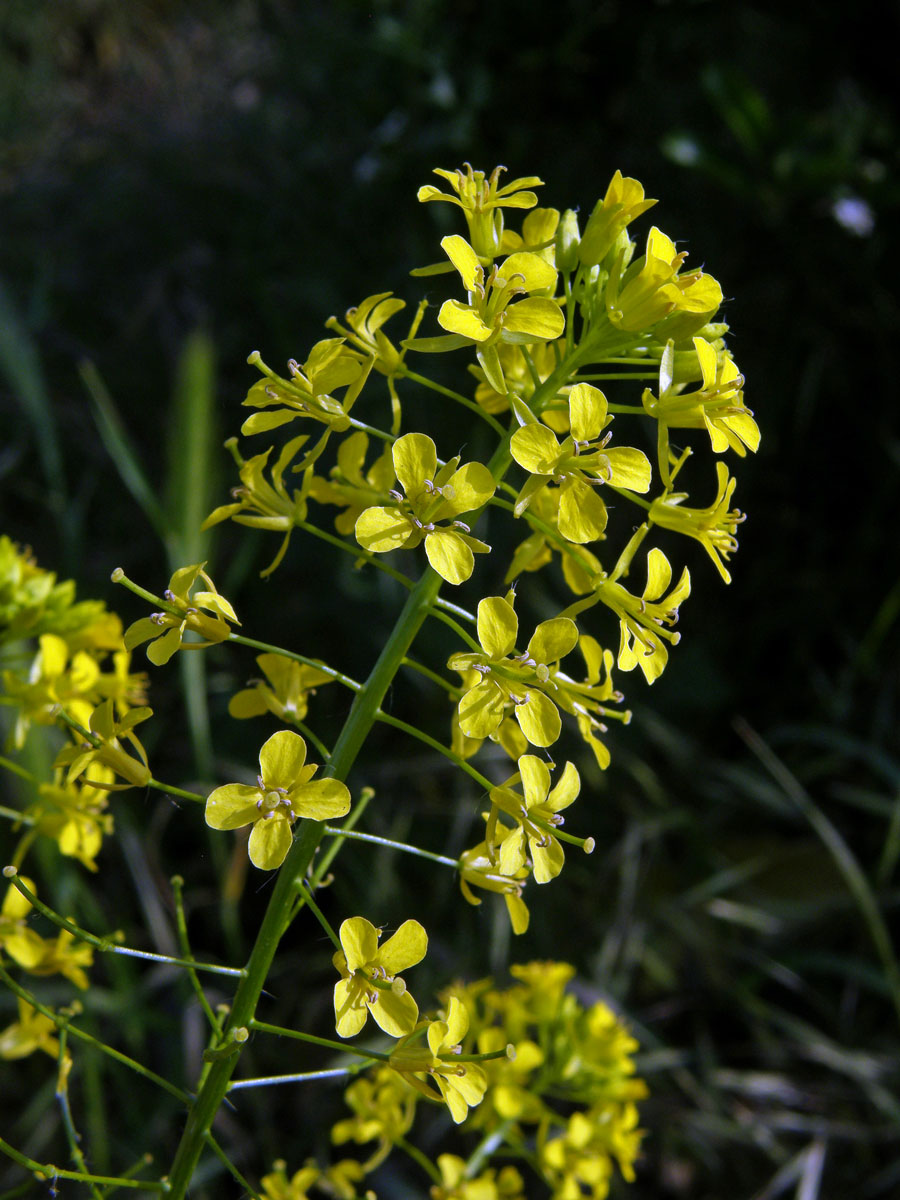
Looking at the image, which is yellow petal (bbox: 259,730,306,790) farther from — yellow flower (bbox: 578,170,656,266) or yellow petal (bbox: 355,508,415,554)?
yellow flower (bbox: 578,170,656,266)

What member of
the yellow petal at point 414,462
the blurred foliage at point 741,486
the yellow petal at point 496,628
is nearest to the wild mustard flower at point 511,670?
the yellow petal at point 496,628

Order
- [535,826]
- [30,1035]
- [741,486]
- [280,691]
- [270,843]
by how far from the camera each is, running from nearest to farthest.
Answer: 1. [270,843]
2. [535,826]
3. [280,691]
4. [30,1035]
5. [741,486]

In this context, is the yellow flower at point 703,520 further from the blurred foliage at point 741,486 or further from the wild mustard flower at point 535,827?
the blurred foliage at point 741,486

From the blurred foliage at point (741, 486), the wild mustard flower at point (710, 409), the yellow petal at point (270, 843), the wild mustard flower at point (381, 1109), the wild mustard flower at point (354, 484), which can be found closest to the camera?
the yellow petal at point (270, 843)

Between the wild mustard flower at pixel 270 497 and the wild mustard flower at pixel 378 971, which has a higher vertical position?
the wild mustard flower at pixel 270 497

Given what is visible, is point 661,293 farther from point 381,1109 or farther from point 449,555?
point 381,1109

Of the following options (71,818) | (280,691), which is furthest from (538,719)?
(71,818)
